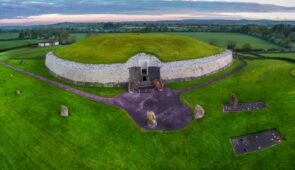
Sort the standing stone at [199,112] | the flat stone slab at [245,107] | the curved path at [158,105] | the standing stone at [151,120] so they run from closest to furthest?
1. the standing stone at [151,120]
2. the curved path at [158,105]
3. the standing stone at [199,112]
4. the flat stone slab at [245,107]

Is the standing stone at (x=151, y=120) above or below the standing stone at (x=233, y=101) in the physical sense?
below

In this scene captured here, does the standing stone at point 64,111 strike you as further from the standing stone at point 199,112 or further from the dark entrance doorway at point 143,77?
the standing stone at point 199,112

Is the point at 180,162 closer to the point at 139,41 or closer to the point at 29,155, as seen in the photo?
the point at 29,155

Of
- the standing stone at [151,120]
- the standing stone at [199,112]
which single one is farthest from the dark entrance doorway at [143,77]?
the standing stone at [199,112]

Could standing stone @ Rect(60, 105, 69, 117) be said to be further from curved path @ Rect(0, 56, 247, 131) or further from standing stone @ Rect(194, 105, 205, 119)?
standing stone @ Rect(194, 105, 205, 119)

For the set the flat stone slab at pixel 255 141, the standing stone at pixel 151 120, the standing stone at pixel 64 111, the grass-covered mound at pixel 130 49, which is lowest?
the flat stone slab at pixel 255 141

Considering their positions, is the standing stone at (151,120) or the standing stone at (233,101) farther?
the standing stone at (233,101)

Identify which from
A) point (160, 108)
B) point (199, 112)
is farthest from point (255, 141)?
point (160, 108)

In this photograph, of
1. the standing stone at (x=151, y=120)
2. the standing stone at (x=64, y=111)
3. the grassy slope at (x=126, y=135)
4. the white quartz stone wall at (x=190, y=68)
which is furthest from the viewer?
the white quartz stone wall at (x=190, y=68)
